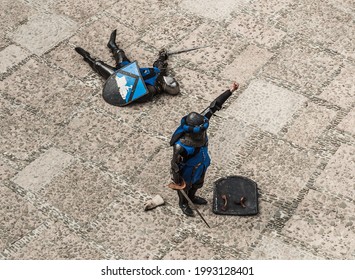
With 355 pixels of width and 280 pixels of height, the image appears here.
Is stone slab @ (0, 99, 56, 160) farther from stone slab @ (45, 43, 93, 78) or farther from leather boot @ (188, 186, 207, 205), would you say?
leather boot @ (188, 186, 207, 205)

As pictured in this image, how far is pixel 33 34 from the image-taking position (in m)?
8.88

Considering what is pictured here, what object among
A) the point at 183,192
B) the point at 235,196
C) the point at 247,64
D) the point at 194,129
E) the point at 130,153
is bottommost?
the point at 235,196

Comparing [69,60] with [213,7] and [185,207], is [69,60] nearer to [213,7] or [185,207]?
[213,7]

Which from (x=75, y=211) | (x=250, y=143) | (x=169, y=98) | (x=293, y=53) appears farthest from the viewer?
(x=293, y=53)

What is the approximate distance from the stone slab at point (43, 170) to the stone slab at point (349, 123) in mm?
3179

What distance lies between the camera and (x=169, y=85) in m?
7.79

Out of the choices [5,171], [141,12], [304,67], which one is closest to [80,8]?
[141,12]

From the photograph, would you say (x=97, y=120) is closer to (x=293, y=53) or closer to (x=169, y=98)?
(x=169, y=98)

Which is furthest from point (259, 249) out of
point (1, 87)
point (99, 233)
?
point (1, 87)

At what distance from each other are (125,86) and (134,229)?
195 centimetres

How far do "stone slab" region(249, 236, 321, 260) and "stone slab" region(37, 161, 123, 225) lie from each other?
5.40 feet

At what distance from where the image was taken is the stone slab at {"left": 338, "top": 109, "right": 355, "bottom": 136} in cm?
753

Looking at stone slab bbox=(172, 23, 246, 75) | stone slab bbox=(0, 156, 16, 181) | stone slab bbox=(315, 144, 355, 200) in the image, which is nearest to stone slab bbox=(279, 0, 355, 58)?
stone slab bbox=(172, 23, 246, 75)
